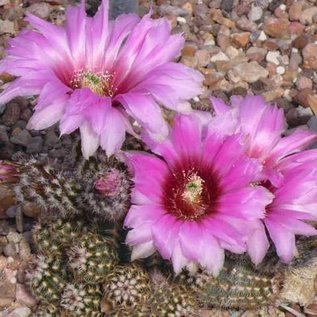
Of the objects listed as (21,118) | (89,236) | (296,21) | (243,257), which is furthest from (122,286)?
(296,21)

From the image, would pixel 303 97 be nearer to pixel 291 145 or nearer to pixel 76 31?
pixel 291 145

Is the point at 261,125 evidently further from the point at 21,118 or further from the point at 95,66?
the point at 21,118

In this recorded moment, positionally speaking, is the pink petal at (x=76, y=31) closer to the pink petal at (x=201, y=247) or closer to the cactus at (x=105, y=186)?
the cactus at (x=105, y=186)

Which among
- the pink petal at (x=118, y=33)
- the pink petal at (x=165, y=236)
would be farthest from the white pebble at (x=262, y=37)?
the pink petal at (x=165, y=236)

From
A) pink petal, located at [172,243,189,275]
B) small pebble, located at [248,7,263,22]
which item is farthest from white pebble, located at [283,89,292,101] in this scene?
pink petal, located at [172,243,189,275]

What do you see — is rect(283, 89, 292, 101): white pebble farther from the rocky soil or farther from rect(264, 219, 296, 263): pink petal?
rect(264, 219, 296, 263): pink petal

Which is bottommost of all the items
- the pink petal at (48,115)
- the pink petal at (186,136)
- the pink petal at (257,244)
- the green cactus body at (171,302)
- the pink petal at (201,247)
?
the green cactus body at (171,302)

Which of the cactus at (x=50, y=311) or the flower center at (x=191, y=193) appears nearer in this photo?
the flower center at (x=191, y=193)
